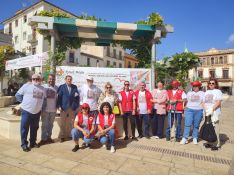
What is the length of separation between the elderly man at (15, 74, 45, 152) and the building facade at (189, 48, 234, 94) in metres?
48.7

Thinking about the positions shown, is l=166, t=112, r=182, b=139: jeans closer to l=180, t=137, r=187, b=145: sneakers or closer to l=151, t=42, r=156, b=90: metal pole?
l=180, t=137, r=187, b=145: sneakers

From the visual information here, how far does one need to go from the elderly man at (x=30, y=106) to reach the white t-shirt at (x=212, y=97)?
4.07 m

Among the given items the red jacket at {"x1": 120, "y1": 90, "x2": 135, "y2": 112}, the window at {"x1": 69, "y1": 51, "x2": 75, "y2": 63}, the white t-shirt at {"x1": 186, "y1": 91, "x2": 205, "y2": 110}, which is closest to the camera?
the white t-shirt at {"x1": 186, "y1": 91, "x2": 205, "y2": 110}

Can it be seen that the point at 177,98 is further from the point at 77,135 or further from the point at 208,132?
the point at 77,135

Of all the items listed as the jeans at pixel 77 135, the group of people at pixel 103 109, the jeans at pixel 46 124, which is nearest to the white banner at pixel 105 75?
the group of people at pixel 103 109

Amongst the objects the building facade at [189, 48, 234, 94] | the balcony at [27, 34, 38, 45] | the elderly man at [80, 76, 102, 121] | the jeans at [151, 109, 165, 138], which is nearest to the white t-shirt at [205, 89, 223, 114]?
the jeans at [151, 109, 165, 138]

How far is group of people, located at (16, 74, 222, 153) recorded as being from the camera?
5094mm

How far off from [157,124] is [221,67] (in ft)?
171

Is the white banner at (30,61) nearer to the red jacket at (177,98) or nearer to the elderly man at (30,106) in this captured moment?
the elderly man at (30,106)

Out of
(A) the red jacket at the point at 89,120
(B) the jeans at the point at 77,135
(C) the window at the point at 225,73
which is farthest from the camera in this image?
(C) the window at the point at 225,73

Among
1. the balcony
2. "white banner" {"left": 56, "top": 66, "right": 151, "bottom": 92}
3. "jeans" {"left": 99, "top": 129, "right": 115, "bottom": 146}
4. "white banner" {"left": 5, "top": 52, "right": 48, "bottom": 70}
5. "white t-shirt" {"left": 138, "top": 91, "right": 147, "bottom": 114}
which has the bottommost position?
"jeans" {"left": 99, "top": 129, "right": 115, "bottom": 146}

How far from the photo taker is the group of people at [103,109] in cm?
509

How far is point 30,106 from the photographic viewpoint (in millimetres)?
4977

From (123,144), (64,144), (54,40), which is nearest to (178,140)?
(123,144)
